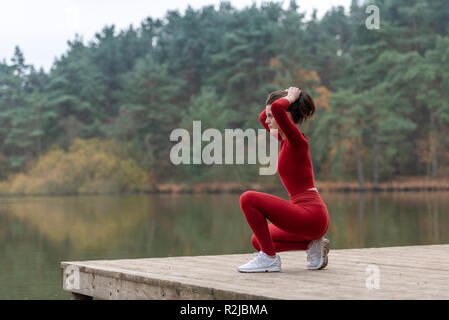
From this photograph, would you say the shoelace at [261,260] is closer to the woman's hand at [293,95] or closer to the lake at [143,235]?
the woman's hand at [293,95]

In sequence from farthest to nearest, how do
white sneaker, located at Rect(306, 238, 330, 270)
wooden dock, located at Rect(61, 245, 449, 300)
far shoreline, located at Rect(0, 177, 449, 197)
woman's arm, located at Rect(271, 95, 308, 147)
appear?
far shoreline, located at Rect(0, 177, 449, 197)
white sneaker, located at Rect(306, 238, 330, 270)
woman's arm, located at Rect(271, 95, 308, 147)
wooden dock, located at Rect(61, 245, 449, 300)

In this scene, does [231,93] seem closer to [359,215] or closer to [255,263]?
[359,215]

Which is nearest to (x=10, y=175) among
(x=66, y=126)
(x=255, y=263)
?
(x=66, y=126)

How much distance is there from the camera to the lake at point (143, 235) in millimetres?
9125

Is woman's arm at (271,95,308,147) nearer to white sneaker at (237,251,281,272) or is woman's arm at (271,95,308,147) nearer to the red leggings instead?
the red leggings

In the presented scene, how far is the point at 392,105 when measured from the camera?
3158 cm

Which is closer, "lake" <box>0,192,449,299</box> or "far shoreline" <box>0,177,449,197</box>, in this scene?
"lake" <box>0,192,449,299</box>

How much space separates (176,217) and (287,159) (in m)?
14.3

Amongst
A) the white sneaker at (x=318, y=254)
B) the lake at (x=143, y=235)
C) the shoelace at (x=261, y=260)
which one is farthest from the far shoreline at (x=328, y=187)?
the shoelace at (x=261, y=260)

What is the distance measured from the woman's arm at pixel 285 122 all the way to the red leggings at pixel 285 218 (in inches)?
12.7

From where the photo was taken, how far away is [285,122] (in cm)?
364

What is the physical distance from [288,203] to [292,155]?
0.25 m

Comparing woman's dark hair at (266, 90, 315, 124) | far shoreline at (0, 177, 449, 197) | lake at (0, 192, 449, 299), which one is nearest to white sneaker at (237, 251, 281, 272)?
woman's dark hair at (266, 90, 315, 124)

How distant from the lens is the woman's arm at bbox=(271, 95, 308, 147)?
364 cm
